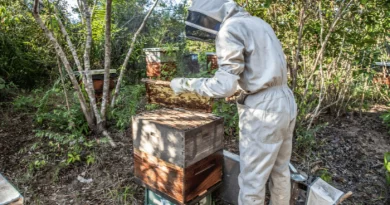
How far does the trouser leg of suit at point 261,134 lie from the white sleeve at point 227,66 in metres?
0.23

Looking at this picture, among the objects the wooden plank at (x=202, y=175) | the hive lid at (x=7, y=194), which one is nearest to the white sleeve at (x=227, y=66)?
the wooden plank at (x=202, y=175)

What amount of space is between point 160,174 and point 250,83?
0.90m

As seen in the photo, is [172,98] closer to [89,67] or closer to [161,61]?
[89,67]

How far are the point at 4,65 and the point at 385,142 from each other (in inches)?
256

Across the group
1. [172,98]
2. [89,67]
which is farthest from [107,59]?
[172,98]

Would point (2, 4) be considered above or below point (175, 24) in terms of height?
below

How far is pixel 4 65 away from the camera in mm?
4844

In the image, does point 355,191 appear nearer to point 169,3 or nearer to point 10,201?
point 10,201

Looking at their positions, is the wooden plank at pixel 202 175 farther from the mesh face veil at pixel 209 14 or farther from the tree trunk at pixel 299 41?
the tree trunk at pixel 299 41

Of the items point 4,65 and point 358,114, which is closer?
point 358,114

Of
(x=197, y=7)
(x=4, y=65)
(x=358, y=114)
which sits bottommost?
(x=358, y=114)

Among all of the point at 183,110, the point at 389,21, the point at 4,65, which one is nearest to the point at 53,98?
the point at 4,65

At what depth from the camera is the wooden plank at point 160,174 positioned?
5.71 feet

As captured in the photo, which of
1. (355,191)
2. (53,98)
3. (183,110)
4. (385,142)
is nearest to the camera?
(183,110)
